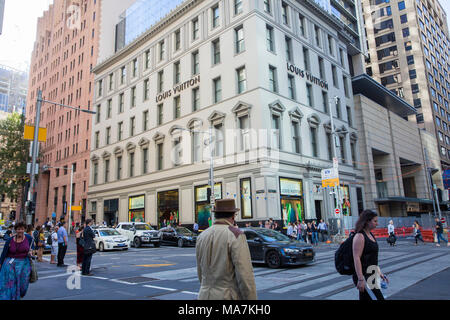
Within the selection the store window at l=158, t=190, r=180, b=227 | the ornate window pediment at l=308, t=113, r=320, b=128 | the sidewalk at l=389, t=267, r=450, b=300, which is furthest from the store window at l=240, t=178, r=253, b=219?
the sidewalk at l=389, t=267, r=450, b=300

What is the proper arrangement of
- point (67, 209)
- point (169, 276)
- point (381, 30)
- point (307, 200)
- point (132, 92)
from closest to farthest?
point (169, 276) < point (307, 200) < point (132, 92) < point (67, 209) < point (381, 30)

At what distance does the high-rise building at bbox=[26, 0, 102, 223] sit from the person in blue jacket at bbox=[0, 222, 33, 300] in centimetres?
4865

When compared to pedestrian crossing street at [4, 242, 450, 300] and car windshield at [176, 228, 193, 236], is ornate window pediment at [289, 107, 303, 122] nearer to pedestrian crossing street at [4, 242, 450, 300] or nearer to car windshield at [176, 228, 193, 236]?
car windshield at [176, 228, 193, 236]

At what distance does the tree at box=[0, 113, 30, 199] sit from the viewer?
6293 cm

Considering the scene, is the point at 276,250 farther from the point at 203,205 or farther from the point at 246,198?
the point at 203,205

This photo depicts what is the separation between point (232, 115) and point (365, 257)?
26054 millimetres

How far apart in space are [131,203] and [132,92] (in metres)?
14.5

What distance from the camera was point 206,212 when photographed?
31078mm

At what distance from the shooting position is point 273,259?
13.1 m

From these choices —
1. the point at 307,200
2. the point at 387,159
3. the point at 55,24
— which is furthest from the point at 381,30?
the point at 55,24

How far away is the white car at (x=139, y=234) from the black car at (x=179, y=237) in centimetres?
78

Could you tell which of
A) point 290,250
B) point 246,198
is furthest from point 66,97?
point 290,250

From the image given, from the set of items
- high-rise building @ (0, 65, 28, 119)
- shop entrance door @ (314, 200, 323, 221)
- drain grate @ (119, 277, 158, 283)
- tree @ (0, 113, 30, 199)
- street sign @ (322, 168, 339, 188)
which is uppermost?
high-rise building @ (0, 65, 28, 119)

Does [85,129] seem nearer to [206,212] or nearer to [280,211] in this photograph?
[206,212]
